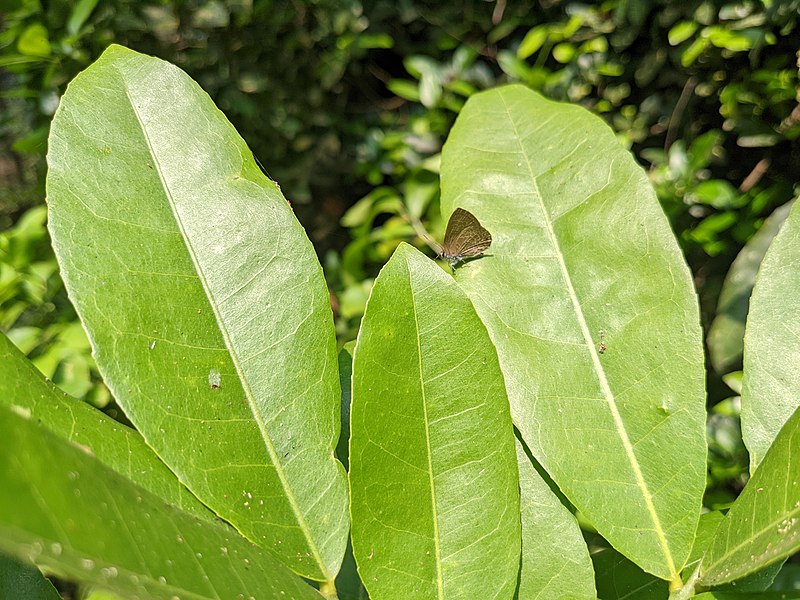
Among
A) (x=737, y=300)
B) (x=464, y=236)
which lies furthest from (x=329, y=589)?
(x=737, y=300)

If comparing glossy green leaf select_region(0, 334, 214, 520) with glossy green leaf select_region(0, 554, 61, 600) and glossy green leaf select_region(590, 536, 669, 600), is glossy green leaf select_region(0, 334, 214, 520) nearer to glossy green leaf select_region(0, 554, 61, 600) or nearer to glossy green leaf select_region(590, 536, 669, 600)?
glossy green leaf select_region(0, 554, 61, 600)

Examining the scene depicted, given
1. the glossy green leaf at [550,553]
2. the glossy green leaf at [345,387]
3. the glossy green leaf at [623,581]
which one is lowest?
the glossy green leaf at [623,581]

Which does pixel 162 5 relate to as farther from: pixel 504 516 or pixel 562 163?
pixel 504 516

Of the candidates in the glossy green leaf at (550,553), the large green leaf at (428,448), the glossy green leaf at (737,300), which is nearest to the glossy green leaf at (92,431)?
the large green leaf at (428,448)

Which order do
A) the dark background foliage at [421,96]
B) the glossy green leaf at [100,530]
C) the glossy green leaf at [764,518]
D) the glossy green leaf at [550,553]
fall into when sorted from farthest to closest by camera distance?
the dark background foliage at [421,96], the glossy green leaf at [550,553], the glossy green leaf at [764,518], the glossy green leaf at [100,530]

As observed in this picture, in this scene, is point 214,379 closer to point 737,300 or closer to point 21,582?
point 21,582

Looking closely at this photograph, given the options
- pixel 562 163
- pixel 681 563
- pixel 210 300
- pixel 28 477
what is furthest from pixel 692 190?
→ pixel 28 477

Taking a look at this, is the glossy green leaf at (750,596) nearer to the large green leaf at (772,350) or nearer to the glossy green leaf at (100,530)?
the large green leaf at (772,350)
